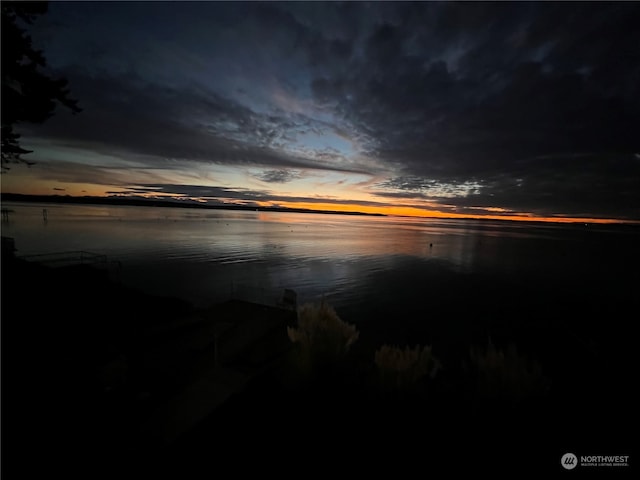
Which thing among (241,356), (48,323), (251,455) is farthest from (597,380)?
(48,323)

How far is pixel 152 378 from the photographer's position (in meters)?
11.1

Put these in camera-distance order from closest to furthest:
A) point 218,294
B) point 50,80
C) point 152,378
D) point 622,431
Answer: point 622,431 < point 152,378 < point 50,80 < point 218,294

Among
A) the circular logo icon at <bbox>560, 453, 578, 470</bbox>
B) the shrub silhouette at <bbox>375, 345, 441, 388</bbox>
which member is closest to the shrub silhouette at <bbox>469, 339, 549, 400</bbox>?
the circular logo icon at <bbox>560, 453, 578, 470</bbox>

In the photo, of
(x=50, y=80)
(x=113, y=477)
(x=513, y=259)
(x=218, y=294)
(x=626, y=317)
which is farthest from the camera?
(x=513, y=259)

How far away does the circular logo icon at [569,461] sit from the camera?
511cm

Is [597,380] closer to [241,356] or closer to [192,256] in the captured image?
[241,356]

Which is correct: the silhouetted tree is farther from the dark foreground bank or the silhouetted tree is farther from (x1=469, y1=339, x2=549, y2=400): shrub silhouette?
(x1=469, y1=339, x2=549, y2=400): shrub silhouette

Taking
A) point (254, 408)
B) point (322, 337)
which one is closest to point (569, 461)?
point (322, 337)

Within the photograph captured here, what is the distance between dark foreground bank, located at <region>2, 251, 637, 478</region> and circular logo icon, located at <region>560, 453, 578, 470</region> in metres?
0.08

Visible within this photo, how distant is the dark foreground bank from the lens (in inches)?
227

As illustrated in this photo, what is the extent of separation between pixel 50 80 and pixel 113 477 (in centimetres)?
2086

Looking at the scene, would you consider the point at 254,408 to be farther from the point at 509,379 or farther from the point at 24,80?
the point at 24,80

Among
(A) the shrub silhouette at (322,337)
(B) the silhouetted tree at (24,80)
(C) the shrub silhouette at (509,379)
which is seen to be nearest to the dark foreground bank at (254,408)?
(C) the shrub silhouette at (509,379)

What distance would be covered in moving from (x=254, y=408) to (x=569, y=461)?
7.24 metres
